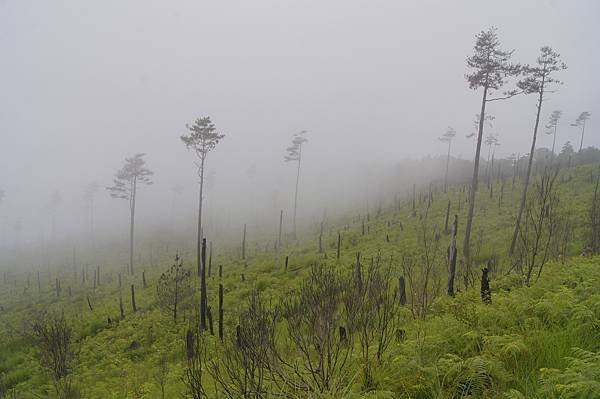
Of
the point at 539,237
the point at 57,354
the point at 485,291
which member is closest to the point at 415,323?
the point at 485,291

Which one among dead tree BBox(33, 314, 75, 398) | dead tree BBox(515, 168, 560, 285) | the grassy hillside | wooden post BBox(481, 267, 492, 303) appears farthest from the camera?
dead tree BBox(33, 314, 75, 398)

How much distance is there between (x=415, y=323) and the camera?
750 centimetres

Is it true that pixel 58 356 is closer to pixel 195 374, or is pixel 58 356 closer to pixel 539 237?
pixel 195 374

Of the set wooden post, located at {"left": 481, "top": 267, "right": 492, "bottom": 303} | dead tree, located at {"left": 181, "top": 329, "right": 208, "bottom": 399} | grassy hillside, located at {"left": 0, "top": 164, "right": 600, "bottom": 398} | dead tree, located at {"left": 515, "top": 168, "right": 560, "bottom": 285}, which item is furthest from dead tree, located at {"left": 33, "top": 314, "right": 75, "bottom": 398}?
dead tree, located at {"left": 515, "top": 168, "right": 560, "bottom": 285}

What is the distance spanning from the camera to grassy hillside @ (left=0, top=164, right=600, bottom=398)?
14.5 ft

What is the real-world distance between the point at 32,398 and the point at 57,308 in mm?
16885

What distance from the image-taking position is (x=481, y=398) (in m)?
4.06

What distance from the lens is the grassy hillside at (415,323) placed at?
14.5ft

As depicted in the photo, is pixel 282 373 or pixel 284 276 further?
pixel 284 276

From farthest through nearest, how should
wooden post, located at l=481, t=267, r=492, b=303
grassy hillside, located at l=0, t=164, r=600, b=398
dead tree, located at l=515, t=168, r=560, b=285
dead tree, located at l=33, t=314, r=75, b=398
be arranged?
dead tree, located at l=33, t=314, r=75, b=398, dead tree, located at l=515, t=168, r=560, b=285, wooden post, located at l=481, t=267, r=492, b=303, grassy hillside, located at l=0, t=164, r=600, b=398

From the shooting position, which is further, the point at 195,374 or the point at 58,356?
the point at 58,356

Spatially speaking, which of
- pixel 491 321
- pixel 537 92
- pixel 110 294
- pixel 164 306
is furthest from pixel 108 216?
pixel 491 321

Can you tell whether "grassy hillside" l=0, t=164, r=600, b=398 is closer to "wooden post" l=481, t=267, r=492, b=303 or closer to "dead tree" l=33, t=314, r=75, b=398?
"wooden post" l=481, t=267, r=492, b=303

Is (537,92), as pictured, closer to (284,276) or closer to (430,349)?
(284,276)
